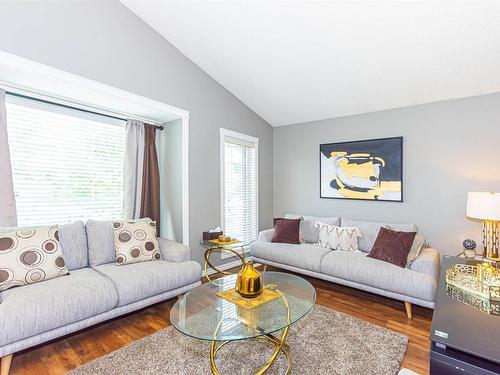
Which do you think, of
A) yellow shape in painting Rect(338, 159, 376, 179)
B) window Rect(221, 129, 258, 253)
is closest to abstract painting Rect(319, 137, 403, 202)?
yellow shape in painting Rect(338, 159, 376, 179)

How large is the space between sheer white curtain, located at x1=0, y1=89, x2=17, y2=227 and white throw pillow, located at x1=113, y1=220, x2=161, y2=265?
0.89 m

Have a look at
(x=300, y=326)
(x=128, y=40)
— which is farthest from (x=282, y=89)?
(x=300, y=326)

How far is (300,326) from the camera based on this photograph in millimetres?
2367

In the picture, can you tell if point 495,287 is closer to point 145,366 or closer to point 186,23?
point 145,366

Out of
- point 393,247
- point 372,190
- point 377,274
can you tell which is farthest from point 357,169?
point 377,274

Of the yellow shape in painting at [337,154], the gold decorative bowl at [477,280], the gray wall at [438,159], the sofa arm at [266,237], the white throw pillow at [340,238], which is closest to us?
the gold decorative bowl at [477,280]

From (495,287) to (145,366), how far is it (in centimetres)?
231

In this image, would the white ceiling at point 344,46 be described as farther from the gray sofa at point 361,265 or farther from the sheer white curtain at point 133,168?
the gray sofa at point 361,265

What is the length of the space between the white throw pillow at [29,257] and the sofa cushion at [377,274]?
271 centimetres

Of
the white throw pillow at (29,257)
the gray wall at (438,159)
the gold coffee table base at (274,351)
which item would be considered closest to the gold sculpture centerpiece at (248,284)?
the gold coffee table base at (274,351)

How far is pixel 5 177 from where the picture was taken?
93.9 inches

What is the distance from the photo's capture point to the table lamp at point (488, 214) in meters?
2.51

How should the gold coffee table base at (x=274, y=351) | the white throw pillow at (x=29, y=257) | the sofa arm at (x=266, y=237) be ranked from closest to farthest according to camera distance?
the gold coffee table base at (x=274, y=351), the white throw pillow at (x=29, y=257), the sofa arm at (x=266, y=237)

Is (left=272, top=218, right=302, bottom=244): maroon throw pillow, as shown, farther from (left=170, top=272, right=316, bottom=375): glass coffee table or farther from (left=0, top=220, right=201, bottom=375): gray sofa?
(left=170, top=272, right=316, bottom=375): glass coffee table
